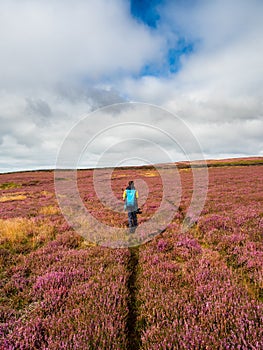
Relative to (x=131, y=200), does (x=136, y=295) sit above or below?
below

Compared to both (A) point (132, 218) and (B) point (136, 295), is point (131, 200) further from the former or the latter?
(B) point (136, 295)

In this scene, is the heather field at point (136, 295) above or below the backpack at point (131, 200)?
below

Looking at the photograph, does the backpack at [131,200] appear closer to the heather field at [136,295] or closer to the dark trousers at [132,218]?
the dark trousers at [132,218]

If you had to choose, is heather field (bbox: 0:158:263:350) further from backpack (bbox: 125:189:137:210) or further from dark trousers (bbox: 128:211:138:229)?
backpack (bbox: 125:189:137:210)

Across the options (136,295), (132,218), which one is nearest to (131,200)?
(132,218)

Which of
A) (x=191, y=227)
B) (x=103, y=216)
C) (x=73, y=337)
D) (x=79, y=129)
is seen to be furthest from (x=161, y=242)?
(x=79, y=129)

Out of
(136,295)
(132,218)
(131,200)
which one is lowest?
(136,295)

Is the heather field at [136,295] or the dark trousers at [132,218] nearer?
the heather field at [136,295]

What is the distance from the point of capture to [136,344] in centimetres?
287

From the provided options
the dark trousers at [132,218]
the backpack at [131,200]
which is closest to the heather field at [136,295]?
the dark trousers at [132,218]

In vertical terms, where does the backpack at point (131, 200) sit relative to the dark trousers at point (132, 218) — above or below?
above

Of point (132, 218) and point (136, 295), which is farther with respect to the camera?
point (132, 218)

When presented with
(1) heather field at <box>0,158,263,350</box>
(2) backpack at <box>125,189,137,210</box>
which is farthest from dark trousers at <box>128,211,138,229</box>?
(1) heather field at <box>0,158,263,350</box>

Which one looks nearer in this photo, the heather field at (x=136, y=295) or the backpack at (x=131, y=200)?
the heather field at (x=136, y=295)
